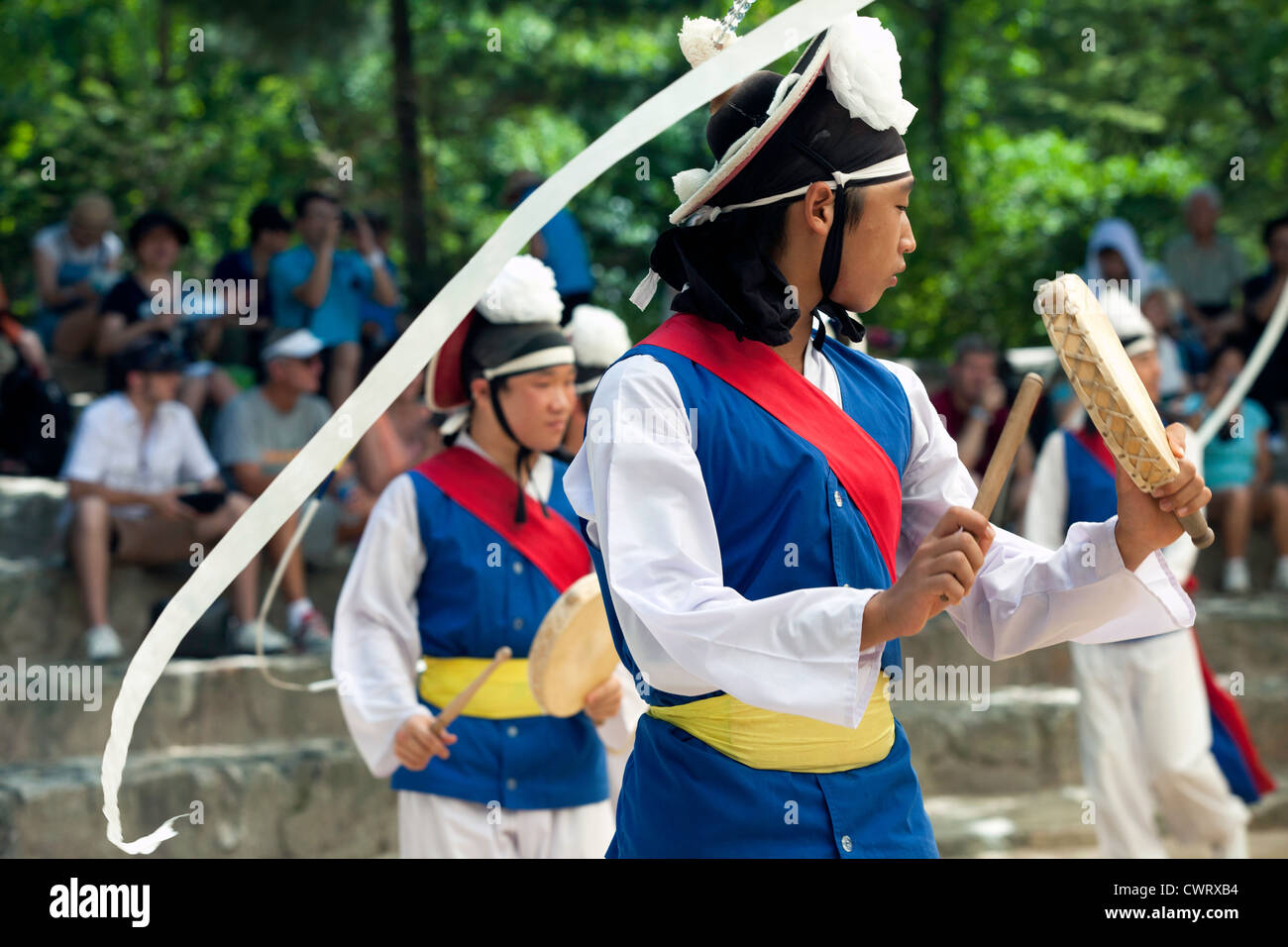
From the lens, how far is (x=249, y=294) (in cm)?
827

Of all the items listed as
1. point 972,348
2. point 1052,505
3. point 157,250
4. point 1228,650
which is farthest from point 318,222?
point 1228,650

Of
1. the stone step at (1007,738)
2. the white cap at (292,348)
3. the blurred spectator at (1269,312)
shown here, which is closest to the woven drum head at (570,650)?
the white cap at (292,348)

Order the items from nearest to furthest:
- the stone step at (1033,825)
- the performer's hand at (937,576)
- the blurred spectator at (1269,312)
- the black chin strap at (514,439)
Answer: the performer's hand at (937,576), the black chin strap at (514,439), the stone step at (1033,825), the blurred spectator at (1269,312)

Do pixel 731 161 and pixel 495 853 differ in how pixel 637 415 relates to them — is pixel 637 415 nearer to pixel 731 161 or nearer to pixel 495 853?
pixel 731 161

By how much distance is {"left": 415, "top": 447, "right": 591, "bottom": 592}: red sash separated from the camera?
418cm

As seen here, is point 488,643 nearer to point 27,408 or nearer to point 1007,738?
point 27,408

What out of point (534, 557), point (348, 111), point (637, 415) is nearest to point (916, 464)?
point (637, 415)

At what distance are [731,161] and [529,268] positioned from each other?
2.02 m

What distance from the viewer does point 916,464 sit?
2729mm

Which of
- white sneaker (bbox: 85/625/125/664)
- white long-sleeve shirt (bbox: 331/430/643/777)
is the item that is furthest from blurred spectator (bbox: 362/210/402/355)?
white long-sleeve shirt (bbox: 331/430/643/777)

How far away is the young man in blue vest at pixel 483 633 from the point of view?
13.3 ft

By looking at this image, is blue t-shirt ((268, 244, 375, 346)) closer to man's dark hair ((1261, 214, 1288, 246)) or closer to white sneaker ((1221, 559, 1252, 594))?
white sneaker ((1221, 559, 1252, 594))

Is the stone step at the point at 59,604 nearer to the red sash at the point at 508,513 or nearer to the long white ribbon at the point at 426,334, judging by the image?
the red sash at the point at 508,513

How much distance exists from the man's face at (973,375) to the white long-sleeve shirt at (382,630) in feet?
15.4
